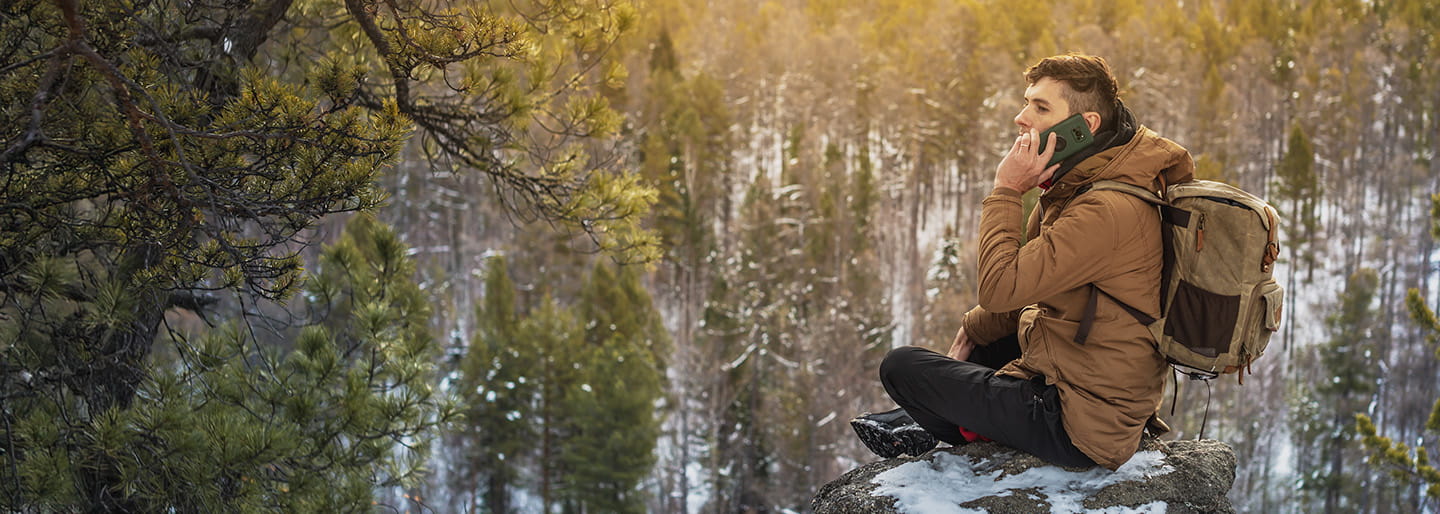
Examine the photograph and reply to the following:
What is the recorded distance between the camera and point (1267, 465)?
26891 millimetres

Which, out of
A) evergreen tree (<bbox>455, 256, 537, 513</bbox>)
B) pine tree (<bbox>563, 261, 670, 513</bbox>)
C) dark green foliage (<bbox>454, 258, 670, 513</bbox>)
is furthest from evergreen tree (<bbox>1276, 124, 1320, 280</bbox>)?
evergreen tree (<bbox>455, 256, 537, 513</bbox>)

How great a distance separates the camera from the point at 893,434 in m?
3.69

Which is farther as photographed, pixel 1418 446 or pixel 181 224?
pixel 1418 446

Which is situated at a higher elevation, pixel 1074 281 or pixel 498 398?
pixel 498 398

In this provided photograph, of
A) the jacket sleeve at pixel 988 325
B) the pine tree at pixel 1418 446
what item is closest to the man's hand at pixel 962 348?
the jacket sleeve at pixel 988 325

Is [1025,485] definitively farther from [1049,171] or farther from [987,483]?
[1049,171]

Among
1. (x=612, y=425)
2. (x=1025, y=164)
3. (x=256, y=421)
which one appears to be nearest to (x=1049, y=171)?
(x=1025, y=164)

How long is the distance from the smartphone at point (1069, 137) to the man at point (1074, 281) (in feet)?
0.08

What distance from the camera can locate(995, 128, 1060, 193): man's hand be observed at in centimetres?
295

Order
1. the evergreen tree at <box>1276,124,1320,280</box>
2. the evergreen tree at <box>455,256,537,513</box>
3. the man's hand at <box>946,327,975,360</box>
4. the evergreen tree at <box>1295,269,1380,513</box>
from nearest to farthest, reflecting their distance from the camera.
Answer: the man's hand at <box>946,327,975,360</box> < the evergreen tree at <box>455,256,537,513</box> < the evergreen tree at <box>1295,269,1380,513</box> < the evergreen tree at <box>1276,124,1320,280</box>

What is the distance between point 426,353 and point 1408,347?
33.7 metres

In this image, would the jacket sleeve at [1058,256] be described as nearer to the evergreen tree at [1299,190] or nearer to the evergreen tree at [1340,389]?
the evergreen tree at [1340,389]

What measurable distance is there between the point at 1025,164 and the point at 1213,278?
0.60m

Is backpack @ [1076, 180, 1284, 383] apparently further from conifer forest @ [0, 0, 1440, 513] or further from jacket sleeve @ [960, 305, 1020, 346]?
conifer forest @ [0, 0, 1440, 513]
